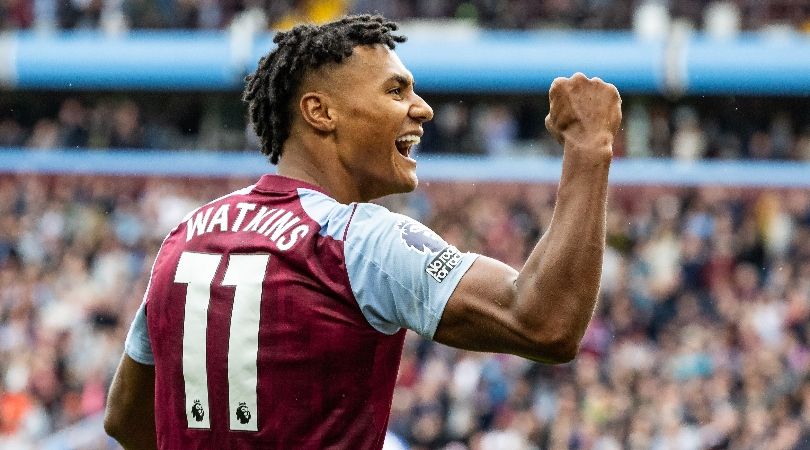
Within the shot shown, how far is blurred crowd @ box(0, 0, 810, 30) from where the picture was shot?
1723cm

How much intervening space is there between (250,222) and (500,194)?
42.7ft

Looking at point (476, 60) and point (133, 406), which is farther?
point (476, 60)

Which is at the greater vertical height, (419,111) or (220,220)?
(419,111)

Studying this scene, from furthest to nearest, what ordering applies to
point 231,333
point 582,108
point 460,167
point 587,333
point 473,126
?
point 473,126, point 460,167, point 587,333, point 231,333, point 582,108

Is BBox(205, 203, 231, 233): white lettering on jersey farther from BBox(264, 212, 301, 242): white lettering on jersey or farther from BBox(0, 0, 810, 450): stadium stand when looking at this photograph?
BBox(0, 0, 810, 450): stadium stand

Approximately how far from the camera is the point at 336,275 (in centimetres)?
251

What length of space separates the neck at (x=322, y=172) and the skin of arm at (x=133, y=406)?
22.0 inches

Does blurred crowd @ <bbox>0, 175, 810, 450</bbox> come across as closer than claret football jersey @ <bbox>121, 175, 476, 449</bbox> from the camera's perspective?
No

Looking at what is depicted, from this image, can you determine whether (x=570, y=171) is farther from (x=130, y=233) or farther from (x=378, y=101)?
(x=130, y=233)

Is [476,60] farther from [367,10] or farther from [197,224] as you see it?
[197,224]

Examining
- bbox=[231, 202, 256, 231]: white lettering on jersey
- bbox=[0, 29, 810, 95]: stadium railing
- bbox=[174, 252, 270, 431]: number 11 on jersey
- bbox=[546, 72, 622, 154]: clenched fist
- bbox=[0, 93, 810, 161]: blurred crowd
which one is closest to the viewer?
bbox=[546, 72, 622, 154]: clenched fist

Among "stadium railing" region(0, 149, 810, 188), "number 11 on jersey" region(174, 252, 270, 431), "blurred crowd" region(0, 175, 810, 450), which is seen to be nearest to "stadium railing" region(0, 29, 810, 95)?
"stadium railing" region(0, 149, 810, 188)

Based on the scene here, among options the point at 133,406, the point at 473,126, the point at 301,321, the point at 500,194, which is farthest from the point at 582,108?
the point at 473,126

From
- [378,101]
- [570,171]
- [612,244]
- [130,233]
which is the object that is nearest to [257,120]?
[378,101]
